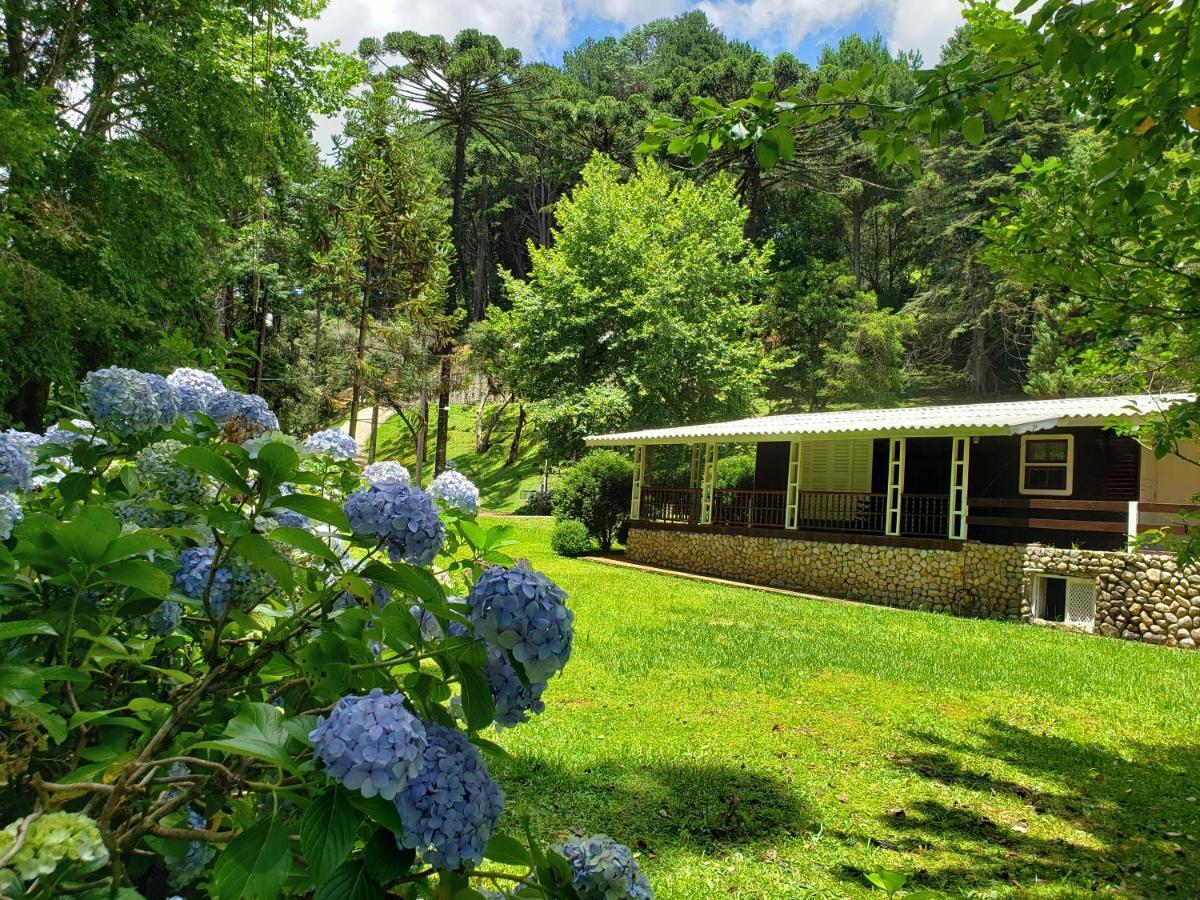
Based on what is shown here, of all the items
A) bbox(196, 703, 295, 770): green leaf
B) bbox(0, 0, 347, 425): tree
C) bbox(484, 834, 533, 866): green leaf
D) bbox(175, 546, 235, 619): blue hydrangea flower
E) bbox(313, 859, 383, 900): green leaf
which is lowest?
bbox(484, 834, 533, 866): green leaf

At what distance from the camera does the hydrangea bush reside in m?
0.90

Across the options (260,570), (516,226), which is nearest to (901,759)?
(260,570)

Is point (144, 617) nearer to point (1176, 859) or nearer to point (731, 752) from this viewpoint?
point (731, 752)

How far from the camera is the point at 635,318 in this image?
76.5ft

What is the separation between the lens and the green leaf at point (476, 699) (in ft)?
3.45

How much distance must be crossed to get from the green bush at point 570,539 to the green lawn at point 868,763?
8.51 meters

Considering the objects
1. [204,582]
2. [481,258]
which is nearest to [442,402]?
[481,258]

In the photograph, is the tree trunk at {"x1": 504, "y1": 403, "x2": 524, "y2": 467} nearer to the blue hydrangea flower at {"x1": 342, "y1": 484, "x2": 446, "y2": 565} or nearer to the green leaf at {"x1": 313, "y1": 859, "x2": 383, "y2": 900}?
the blue hydrangea flower at {"x1": 342, "y1": 484, "x2": 446, "y2": 565}

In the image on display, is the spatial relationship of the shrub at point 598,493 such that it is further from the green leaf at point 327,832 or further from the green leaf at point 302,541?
the green leaf at point 327,832

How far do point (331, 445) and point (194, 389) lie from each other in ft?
1.13

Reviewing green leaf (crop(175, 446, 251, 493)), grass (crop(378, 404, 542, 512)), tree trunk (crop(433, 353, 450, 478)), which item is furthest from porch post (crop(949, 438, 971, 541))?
tree trunk (crop(433, 353, 450, 478))

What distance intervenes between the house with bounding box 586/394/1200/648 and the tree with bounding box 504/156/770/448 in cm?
629

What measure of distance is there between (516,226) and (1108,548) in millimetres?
40137

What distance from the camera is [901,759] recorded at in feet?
16.9
